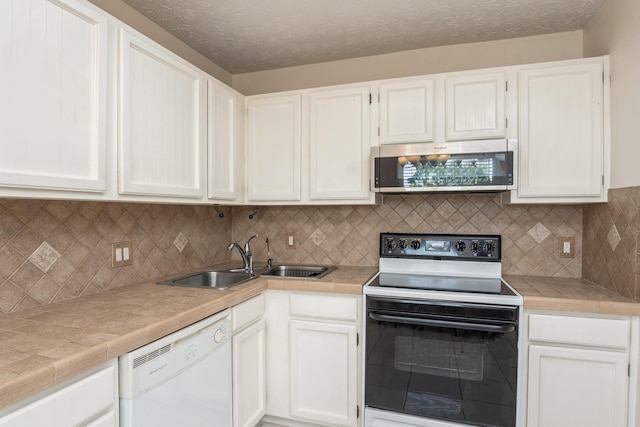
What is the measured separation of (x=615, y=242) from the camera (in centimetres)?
178

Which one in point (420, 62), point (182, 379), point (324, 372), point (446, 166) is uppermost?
point (420, 62)

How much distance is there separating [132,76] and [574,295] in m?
2.35

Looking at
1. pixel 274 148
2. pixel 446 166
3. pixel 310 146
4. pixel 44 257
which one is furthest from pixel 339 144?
pixel 44 257

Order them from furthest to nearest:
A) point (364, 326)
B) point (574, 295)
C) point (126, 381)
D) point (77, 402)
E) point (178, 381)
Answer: point (364, 326), point (574, 295), point (178, 381), point (126, 381), point (77, 402)

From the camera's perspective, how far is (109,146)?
1419mm

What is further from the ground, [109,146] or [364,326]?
[109,146]

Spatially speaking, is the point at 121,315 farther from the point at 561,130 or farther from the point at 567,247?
the point at 567,247

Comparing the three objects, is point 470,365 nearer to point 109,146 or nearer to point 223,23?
point 109,146

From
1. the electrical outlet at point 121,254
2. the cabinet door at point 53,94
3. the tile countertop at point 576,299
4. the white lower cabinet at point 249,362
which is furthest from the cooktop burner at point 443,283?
the cabinet door at point 53,94

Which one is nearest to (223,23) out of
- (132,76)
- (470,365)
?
(132,76)

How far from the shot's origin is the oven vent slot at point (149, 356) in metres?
1.18

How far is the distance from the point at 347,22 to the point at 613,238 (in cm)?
191

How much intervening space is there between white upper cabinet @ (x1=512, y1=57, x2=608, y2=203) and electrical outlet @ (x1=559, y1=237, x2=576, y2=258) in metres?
0.40

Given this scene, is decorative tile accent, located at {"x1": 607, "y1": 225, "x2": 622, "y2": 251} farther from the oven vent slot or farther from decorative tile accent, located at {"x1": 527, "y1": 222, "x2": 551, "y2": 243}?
the oven vent slot
